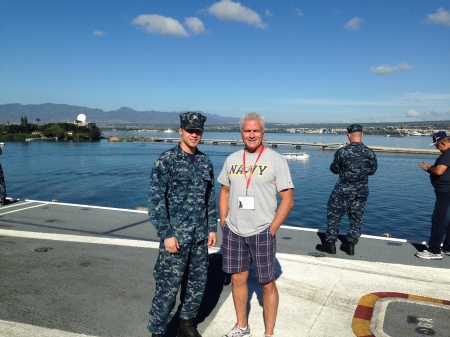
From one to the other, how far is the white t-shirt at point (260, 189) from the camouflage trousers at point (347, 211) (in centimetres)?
231

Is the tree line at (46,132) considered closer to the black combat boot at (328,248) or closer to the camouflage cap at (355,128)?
the black combat boot at (328,248)

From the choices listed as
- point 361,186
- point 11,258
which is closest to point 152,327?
point 11,258

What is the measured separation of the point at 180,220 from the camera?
263 cm

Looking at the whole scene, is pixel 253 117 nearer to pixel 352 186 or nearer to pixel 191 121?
pixel 191 121

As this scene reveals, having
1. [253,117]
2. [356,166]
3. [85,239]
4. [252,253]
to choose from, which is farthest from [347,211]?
[85,239]

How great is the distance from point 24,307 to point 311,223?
1932 centimetres

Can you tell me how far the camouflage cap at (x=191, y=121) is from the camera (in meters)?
2.63

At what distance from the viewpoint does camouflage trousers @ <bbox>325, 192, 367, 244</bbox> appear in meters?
4.69

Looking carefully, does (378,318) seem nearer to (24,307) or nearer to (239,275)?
(239,275)

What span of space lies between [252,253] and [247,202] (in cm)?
39

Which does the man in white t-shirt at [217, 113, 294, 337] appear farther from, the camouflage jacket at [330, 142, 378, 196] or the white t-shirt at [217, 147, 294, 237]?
the camouflage jacket at [330, 142, 378, 196]

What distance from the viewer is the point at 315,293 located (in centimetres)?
360

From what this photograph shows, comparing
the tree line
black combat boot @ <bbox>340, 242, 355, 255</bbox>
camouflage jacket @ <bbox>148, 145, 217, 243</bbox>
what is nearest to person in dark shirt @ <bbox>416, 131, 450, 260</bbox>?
black combat boot @ <bbox>340, 242, 355, 255</bbox>

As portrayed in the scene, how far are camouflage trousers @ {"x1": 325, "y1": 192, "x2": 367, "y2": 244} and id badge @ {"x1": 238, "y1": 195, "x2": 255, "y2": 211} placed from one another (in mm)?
2439
